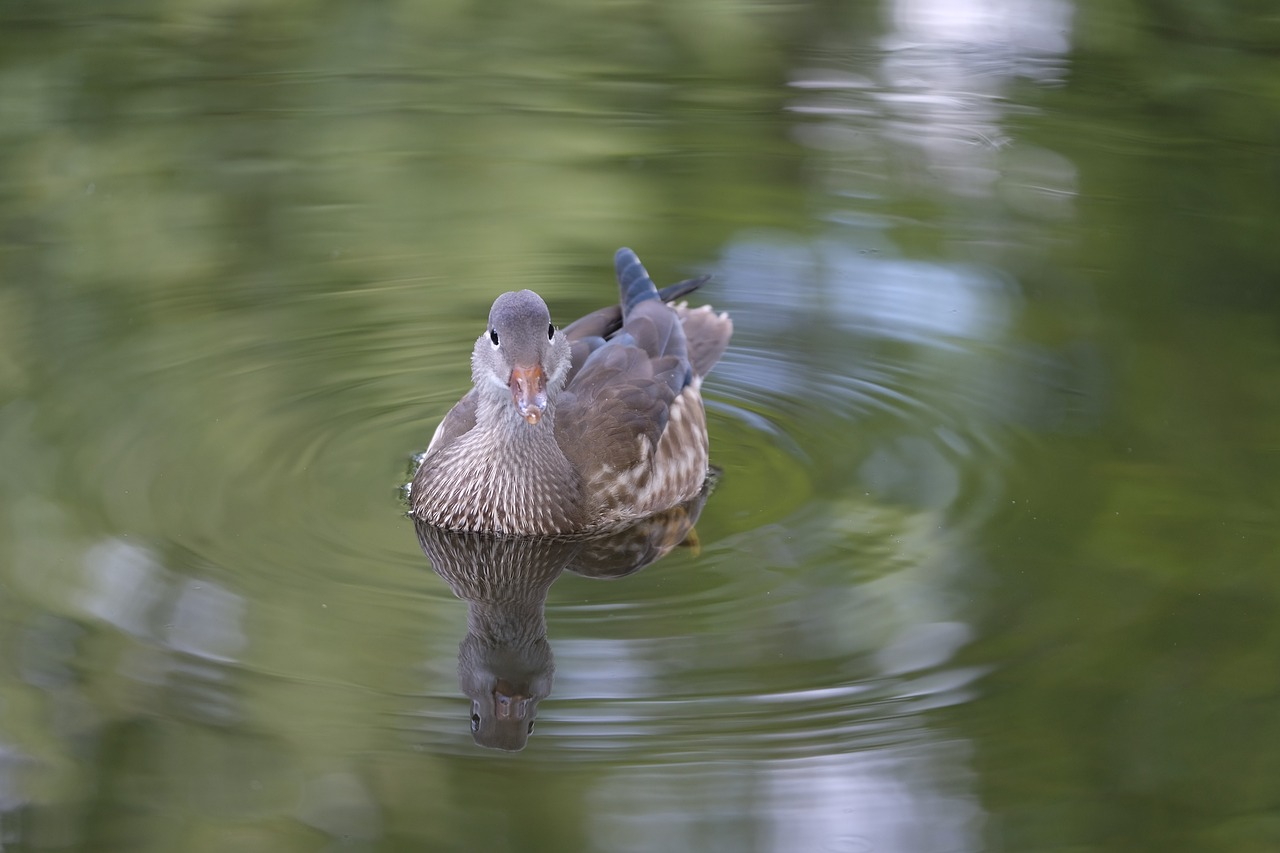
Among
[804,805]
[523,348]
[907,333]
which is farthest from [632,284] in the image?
[804,805]

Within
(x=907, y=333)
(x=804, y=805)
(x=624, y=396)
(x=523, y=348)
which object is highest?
(x=523, y=348)

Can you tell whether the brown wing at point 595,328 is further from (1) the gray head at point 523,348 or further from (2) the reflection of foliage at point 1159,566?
(2) the reflection of foliage at point 1159,566

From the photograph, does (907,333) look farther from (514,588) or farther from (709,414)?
(514,588)

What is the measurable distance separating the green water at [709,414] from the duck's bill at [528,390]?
0.52 m

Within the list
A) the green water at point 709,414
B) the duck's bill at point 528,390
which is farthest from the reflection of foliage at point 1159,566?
the duck's bill at point 528,390

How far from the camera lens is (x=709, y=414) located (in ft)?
20.3

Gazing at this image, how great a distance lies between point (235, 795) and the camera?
3.84 metres

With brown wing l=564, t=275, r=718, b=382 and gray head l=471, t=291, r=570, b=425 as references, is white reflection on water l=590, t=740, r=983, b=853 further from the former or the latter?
brown wing l=564, t=275, r=718, b=382

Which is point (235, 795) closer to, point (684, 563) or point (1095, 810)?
point (684, 563)

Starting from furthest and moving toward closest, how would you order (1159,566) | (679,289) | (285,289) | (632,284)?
(285,289)
(679,289)
(632,284)
(1159,566)

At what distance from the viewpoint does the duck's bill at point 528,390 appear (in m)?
5.05

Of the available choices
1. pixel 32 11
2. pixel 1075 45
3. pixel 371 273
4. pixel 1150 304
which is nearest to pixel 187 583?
pixel 371 273

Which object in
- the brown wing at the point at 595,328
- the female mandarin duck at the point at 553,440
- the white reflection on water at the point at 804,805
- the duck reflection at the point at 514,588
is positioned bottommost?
the white reflection on water at the point at 804,805

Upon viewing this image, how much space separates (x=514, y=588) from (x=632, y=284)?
5.56 ft
